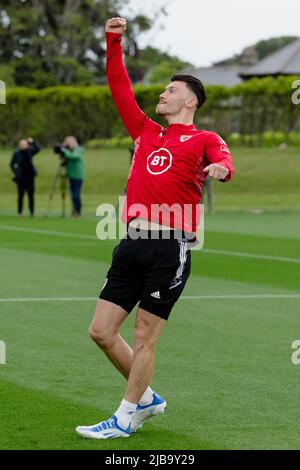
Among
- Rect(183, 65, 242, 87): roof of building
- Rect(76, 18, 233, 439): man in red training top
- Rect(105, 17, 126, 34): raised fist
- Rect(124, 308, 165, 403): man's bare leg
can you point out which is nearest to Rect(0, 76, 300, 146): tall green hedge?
Rect(105, 17, 126, 34): raised fist

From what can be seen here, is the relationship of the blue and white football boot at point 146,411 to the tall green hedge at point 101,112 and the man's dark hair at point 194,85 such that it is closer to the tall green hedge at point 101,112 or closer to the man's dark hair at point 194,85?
the man's dark hair at point 194,85

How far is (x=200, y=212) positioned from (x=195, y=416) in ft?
4.60

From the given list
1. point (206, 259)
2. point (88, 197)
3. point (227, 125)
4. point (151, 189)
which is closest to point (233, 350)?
point (151, 189)

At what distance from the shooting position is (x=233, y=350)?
447 inches

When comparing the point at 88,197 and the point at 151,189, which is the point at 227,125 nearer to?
the point at 88,197

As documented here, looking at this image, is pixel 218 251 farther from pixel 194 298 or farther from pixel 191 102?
pixel 191 102

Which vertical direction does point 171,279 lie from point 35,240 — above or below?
above

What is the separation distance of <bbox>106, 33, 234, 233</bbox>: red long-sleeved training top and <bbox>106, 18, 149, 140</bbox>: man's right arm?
27 centimetres

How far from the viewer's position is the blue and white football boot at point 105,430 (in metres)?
7.78

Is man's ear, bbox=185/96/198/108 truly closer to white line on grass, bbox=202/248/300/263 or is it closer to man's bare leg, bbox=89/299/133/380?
man's bare leg, bbox=89/299/133/380

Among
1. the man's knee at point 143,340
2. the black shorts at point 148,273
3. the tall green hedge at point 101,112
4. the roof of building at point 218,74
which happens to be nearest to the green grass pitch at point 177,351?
the man's knee at point 143,340

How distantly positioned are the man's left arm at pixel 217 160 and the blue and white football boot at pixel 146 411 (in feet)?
5.13

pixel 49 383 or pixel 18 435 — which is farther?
pixel 49 383

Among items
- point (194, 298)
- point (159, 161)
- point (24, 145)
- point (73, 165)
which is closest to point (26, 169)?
point (24, 145)
